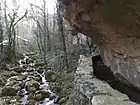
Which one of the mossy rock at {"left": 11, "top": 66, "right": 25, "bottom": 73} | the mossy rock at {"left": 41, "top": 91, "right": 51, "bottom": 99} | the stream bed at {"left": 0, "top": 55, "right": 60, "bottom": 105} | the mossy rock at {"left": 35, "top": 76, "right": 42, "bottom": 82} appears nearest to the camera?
the stream bed at {"left": 0, "top": 55, "right": 60, "bottom": 105}

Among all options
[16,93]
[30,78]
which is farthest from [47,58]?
[16,93]

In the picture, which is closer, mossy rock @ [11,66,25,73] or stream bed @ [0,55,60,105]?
stream bed @ [0,55,60,105]

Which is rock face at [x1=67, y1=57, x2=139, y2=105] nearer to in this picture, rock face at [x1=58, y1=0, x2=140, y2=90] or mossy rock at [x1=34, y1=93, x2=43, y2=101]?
rock face at [x1=58, y1=0, x2=140, y2=90]

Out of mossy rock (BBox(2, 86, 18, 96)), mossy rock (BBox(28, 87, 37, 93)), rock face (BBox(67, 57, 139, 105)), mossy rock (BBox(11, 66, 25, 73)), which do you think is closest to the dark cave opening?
rock face (BBox(67, 57, 139, 105))

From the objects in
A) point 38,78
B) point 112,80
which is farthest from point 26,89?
point 112,80

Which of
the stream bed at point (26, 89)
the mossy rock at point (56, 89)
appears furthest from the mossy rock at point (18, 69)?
the mossy rock at point (56, 89)

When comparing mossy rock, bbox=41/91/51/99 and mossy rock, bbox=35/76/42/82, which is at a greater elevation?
mossy rock, bbox=35/76/42/82

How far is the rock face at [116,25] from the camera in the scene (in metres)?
4.30

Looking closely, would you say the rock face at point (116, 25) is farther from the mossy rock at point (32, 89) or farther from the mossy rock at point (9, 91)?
the mossy rock at point (9, 91)

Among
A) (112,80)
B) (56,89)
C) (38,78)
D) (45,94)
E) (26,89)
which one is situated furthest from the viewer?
(38,78)

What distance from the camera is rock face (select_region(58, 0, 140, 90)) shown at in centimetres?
430

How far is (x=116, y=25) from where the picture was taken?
15.3ft

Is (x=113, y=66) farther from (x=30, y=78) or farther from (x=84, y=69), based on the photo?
(x=30, y=78)

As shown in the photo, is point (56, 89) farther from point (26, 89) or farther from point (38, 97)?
point (26, 89)
